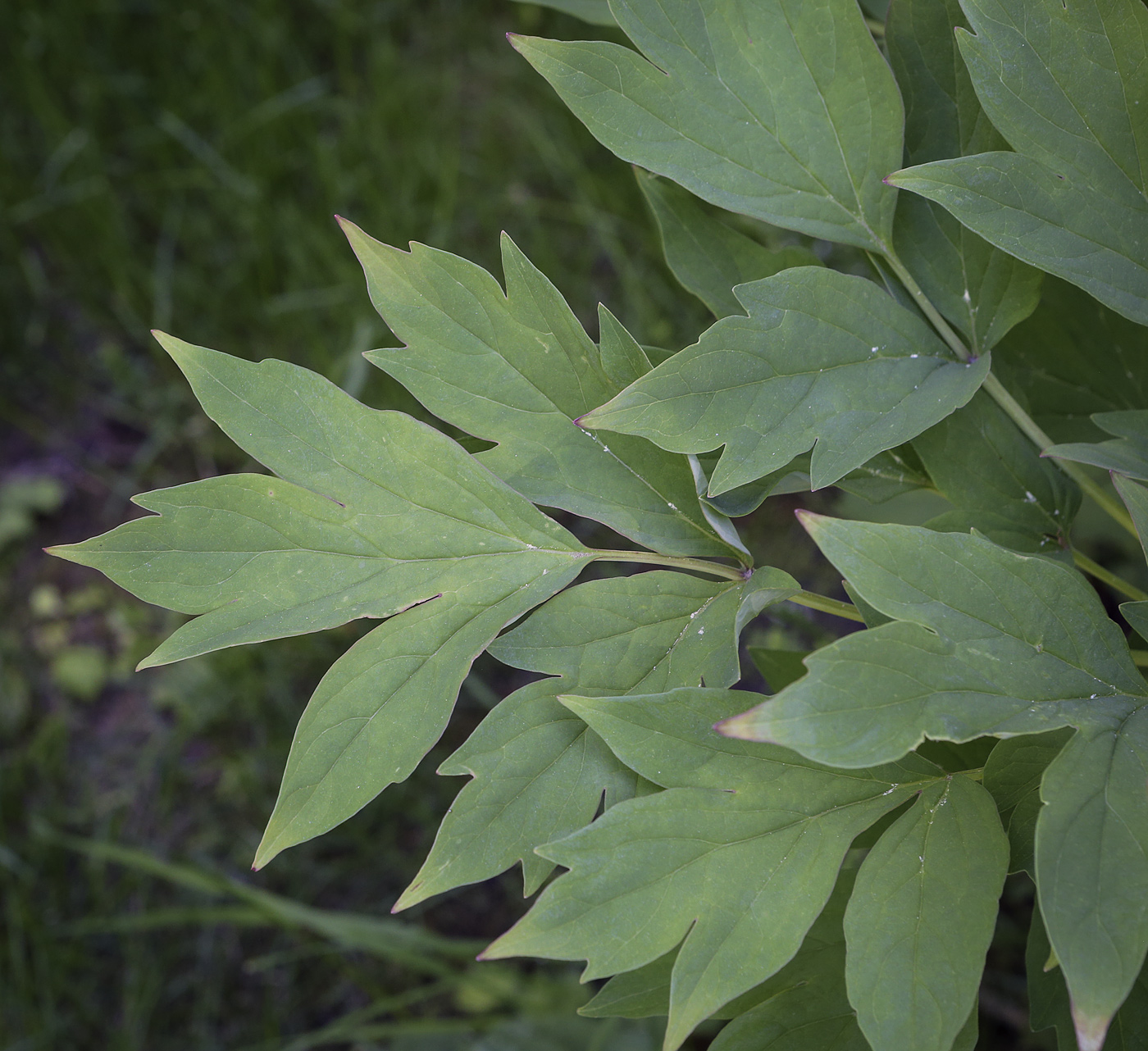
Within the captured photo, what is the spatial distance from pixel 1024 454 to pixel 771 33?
0.42 metres

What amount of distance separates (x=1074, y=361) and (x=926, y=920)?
662 mm

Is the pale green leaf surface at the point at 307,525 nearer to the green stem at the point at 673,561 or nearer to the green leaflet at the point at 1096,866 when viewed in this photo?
the green stem at the point at 673,561

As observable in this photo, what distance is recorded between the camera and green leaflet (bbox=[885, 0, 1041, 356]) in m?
0.79

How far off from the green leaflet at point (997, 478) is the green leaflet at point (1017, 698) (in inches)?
7.4

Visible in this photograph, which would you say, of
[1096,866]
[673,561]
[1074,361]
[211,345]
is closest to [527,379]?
[673,561]

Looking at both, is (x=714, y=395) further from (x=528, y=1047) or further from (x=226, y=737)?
(x=226, y=737)

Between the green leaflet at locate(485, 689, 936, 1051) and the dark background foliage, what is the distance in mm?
861

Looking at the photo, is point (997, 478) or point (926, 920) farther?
point (997, 478)

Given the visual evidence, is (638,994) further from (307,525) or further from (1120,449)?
(1120,449)

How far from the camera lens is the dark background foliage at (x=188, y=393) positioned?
178 cm

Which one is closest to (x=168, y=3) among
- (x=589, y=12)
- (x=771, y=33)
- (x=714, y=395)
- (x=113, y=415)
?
(x=113, y=415)

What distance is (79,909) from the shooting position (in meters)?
1.87

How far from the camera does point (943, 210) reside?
839 millimetres

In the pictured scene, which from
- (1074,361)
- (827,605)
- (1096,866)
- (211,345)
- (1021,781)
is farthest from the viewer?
(211,345)
